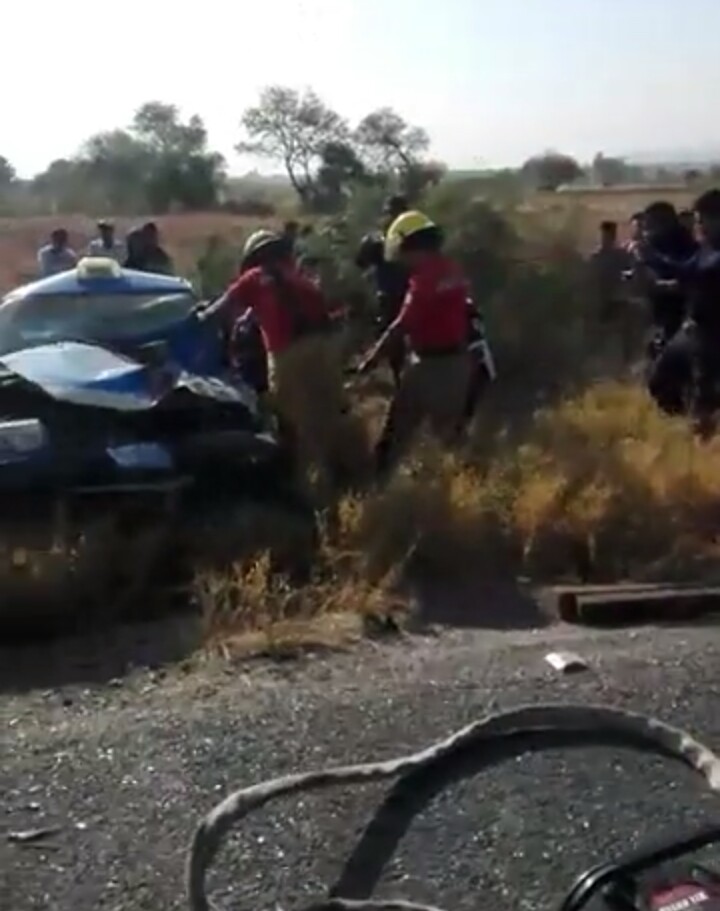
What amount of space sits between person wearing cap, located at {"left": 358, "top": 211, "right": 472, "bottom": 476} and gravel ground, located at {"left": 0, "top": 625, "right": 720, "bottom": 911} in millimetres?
3494

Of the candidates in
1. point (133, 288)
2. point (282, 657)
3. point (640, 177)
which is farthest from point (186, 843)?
point (640, 177)

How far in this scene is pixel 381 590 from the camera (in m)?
7.70

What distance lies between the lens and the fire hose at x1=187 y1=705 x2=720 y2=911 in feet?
14.6

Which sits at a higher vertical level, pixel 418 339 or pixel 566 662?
pixel 418 339

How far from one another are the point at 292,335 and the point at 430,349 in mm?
912

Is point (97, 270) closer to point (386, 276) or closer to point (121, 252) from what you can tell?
point (386, 276)

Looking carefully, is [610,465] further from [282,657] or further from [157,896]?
[157,896]

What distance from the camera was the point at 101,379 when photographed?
8.78m

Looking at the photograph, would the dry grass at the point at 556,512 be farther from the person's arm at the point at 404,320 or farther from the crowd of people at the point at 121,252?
the crowd of people at the point at 121,252

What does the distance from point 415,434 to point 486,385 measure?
213 centimetres

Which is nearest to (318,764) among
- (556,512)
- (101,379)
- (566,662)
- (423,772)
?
(423,772)

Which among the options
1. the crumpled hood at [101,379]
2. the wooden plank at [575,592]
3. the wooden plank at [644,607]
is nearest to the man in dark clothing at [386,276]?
the crumpled hood at [101,379]

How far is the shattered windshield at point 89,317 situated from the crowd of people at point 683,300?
3.17 metres

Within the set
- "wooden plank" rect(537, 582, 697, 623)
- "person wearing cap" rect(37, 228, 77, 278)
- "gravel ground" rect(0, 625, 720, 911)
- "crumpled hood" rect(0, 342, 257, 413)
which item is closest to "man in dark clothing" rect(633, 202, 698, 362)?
"crumpled hood" rect(0, 342, 257, 413)
